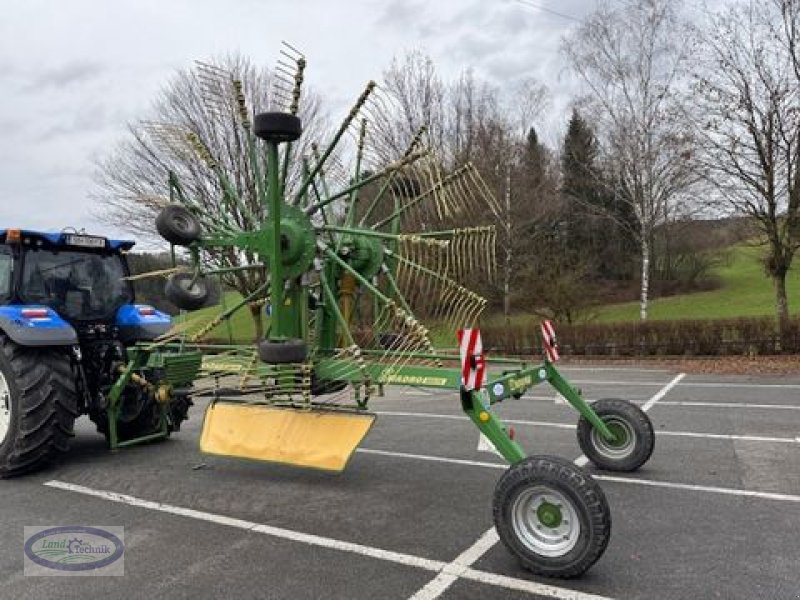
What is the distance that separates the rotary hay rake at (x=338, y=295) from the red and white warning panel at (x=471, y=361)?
21cm

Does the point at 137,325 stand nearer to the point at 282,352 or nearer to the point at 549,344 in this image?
Answer: the point at 282,352

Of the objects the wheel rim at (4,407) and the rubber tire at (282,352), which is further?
the wheel rim at (4,407)

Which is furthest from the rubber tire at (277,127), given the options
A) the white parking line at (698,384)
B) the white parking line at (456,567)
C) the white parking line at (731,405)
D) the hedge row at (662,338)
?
the hedge row at (662,338)

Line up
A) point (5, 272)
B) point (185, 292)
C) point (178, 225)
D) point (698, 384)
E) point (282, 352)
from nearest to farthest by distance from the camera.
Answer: point (282, 352)
point (178, 225)
point (185, 292)
point (5, 272)
point (698, 384)

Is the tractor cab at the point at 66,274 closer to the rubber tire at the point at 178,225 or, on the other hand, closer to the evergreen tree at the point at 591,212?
the rubber tire at the point at 178,225

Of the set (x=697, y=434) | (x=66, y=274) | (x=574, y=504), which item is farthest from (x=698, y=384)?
(x=66, y=274)

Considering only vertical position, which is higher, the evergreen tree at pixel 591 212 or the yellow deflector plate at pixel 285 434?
the evergreen tree at pixel 591 212

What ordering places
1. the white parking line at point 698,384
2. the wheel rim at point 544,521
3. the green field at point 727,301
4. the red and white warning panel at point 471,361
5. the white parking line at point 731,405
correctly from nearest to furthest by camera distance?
the wheel rim at point 544,521
the red and white warning panel at point 471,361
the white parking line at point 731,405
the white parking line at point 698,384
the green field at point 727,301

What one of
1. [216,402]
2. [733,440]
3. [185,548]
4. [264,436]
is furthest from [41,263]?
[733,440]

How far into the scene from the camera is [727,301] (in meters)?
36.5

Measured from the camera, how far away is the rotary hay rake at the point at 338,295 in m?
5.23

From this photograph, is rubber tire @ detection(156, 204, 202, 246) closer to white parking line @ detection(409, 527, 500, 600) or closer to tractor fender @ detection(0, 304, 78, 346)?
tractor fender @ detection(0, 304, 78, 346)

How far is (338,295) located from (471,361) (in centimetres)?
205

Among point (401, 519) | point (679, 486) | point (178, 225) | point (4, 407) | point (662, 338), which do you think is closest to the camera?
point (401, 519)
